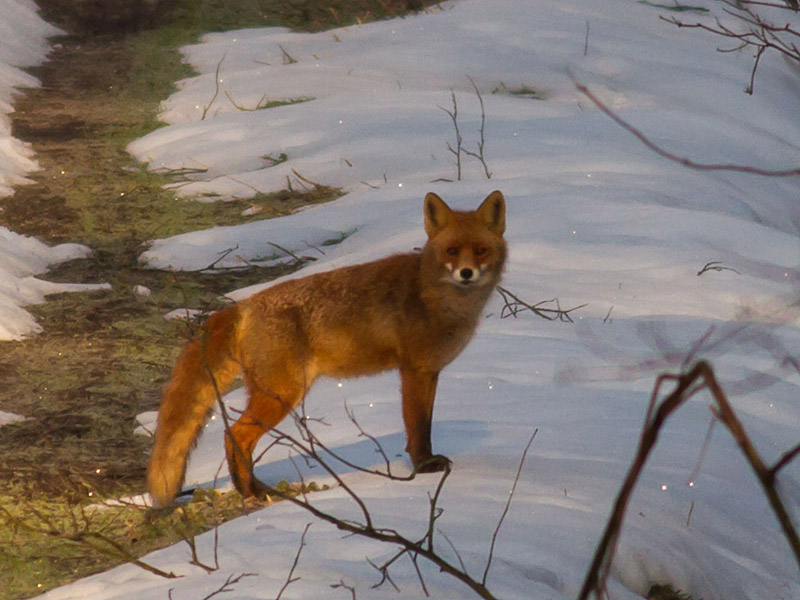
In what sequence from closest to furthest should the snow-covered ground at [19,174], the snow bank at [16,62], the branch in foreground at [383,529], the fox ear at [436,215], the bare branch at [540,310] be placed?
the branch in foreground at [383,529], the fox ear at [436,215], the bare branch at [540,310], the snow-covered ground at [19,174], the snow bank at [16,62]

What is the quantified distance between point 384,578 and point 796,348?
447 cm

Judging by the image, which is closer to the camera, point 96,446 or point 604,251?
point 96,446

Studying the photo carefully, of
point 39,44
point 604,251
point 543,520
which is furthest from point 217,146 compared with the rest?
point 543,520

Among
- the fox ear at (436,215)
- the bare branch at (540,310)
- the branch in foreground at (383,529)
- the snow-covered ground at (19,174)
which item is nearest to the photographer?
the branch in foreground at (383,529)

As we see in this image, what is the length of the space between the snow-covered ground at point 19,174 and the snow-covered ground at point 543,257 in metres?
0.91

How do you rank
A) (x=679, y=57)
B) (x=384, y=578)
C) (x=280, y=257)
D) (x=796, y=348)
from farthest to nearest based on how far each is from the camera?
(x=679, y=57) → (x=280, y=257) → (x=796, y=348) → (x=384, y=578)

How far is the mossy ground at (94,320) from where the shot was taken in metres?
4.55

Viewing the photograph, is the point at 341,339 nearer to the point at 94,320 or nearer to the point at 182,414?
the point at 182,414

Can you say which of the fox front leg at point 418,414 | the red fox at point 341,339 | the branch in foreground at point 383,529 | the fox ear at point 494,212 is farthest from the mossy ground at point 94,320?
the fox ear at point 494,212

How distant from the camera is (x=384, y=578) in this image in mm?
3193

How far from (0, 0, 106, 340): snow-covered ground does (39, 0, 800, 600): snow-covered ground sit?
91cm

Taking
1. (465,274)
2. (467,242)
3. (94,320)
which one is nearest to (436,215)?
(467,242)

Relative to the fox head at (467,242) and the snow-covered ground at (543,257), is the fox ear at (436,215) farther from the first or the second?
the snow-covered ground at (543,257)

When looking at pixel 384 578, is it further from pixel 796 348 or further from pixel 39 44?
pixel 39 44
